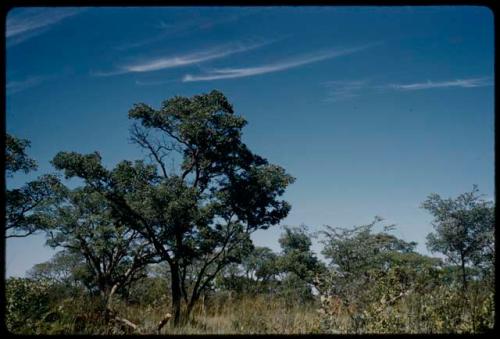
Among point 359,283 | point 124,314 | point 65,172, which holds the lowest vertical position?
point 124,314

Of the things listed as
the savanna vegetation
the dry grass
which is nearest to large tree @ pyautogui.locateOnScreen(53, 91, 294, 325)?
the savanna vegetation

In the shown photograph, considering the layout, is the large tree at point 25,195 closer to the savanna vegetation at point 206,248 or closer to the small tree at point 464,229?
the savanna vegetation at point 206,248

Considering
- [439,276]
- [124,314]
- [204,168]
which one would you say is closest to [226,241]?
[204,168]

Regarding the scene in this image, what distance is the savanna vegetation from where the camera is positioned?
430 centimetres

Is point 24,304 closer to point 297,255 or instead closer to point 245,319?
point 245,319

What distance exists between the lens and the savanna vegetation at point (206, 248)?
4.30 meters

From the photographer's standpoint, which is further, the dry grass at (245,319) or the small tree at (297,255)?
the small tree at (297,255)

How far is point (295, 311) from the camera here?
509 centimetres

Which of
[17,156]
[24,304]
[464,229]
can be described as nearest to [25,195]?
[17,156]

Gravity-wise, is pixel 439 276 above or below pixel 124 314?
above

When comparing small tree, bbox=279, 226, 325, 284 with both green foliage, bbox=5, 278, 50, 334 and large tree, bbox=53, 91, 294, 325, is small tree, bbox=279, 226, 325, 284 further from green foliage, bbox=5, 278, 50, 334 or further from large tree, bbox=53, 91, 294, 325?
green foliage, bbox=5, 278, 50, 334

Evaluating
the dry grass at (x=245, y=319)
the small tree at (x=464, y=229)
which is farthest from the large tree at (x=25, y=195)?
the small tree at (x=464, y=229)
